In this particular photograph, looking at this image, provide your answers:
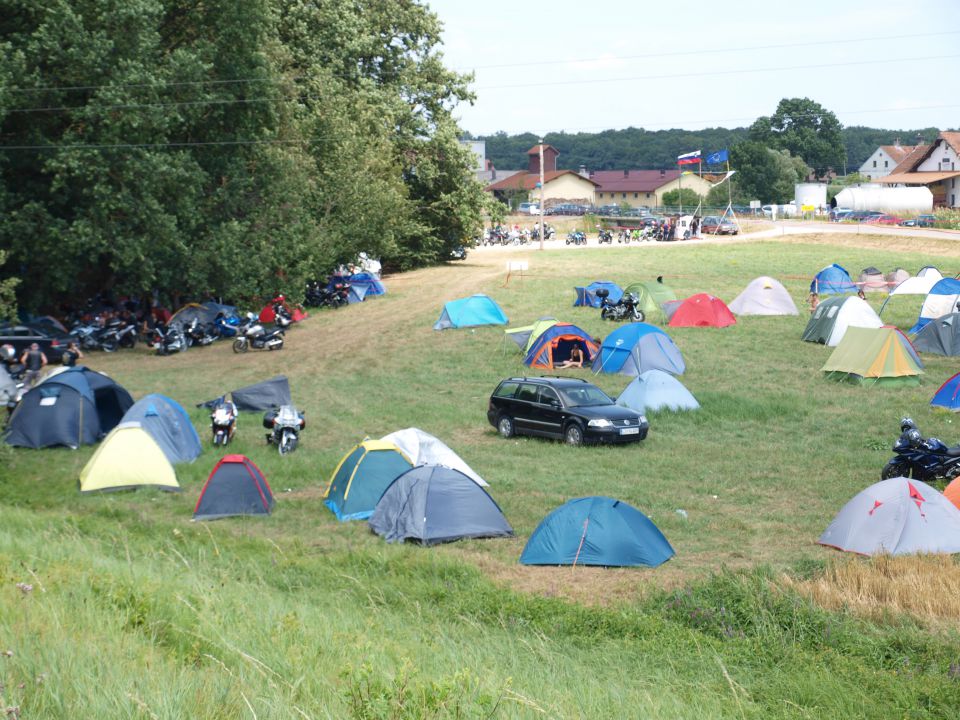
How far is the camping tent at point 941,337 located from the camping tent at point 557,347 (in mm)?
9342

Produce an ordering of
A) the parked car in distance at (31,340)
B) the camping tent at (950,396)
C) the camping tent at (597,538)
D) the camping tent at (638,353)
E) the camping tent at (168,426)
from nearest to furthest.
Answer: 1. the camping tent at (597,538)
2. the camping tent at (168,426)
3. the camping tent at (950,396)
4. the camping tent at (638,353)
5. the parked car in distance at (31,340)

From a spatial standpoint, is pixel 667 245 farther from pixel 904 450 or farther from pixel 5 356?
pixel 904 450

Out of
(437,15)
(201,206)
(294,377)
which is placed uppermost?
(437,15)

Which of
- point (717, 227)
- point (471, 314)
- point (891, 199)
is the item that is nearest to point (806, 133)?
point (891, 199)

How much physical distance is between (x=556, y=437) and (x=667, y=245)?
4754 cm

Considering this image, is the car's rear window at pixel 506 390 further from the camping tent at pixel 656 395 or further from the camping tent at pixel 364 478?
the camping tent at pixel 364 478

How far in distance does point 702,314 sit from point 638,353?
8.36m

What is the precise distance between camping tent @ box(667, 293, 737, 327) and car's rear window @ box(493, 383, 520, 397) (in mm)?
14170

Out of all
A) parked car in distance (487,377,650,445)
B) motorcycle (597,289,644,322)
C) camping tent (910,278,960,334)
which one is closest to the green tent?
motorcycle (597,289,644,322)

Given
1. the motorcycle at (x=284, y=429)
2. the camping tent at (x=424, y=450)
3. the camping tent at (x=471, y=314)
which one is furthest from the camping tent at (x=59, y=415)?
the camping tent at (x=471, y=314)

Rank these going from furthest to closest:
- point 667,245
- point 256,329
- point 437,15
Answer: point 667,245
point 437,15
point 256,329

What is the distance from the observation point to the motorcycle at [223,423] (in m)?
19.5

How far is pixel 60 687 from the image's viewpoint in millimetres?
5164

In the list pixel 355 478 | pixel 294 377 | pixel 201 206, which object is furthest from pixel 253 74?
pixel 355 478
